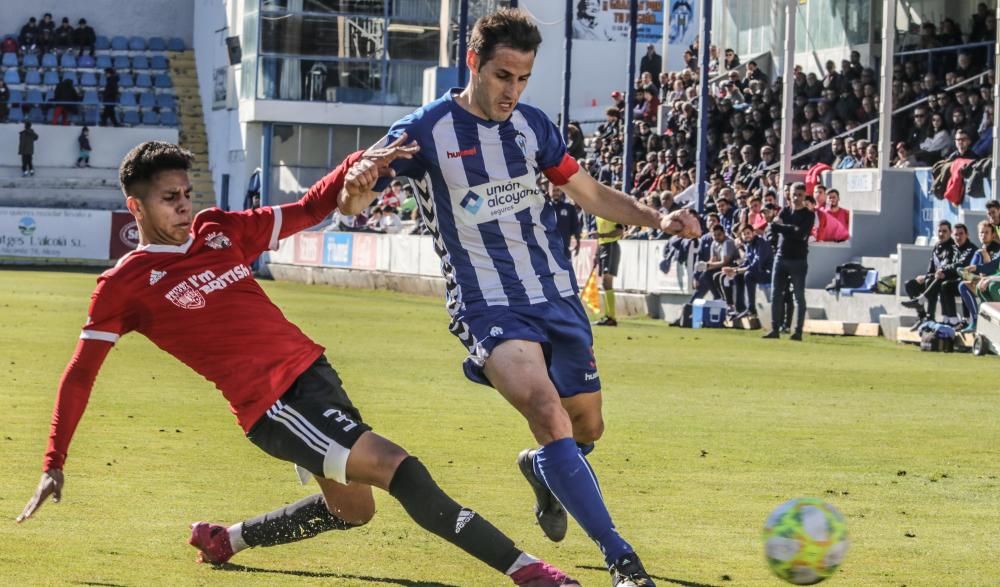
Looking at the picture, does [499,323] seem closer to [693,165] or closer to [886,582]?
[886,582]

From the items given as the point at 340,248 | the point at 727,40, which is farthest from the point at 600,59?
the point at 340,248

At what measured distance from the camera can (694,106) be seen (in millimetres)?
34781

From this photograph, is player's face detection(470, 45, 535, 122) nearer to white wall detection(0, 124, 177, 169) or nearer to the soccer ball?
the soccer ball

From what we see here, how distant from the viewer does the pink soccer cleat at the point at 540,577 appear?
5703 mm

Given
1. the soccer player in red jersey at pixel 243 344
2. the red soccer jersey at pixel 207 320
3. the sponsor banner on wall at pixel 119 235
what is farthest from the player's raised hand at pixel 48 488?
the sponsor banner on wall at pixel 119 235

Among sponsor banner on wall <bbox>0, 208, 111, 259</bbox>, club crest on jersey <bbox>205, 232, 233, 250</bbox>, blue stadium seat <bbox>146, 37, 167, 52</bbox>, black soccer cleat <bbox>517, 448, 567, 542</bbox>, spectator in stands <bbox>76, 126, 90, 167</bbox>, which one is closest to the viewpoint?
club crest on jersey <bbox>205, 232, 233, 250</bbox>

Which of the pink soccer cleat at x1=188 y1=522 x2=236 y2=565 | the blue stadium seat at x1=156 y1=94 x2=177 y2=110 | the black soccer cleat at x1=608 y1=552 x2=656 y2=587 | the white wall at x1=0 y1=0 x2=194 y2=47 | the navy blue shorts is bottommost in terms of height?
the pink soccer cleat at x1=188 y1=522 x2=236 y2=565

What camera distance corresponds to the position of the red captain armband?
7.43m

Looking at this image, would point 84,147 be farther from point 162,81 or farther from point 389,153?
point 389,153

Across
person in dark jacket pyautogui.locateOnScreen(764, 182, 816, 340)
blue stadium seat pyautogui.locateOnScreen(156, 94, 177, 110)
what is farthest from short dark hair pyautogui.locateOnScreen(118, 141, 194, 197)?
blue stadium seat pyautogui.locateOnScreen(156, 94, 177, 110)

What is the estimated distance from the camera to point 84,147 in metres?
56.3

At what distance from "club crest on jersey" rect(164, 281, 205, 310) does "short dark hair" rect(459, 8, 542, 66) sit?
5.26 feet

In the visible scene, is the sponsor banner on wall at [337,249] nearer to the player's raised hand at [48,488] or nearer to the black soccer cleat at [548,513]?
the black soccer cleat at [548,513]

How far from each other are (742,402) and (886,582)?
790cm
